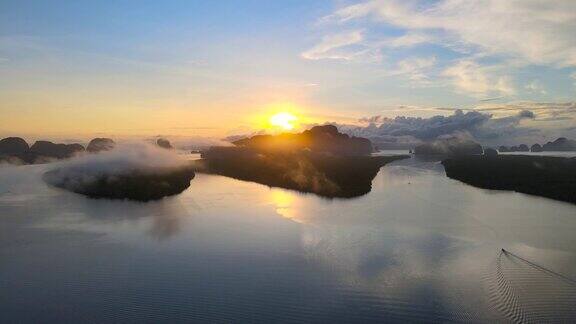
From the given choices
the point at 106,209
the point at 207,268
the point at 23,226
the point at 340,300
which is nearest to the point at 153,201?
the point at 106,209

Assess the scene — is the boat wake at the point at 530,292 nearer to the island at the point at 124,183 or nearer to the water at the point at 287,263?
the water at the point at 287,263

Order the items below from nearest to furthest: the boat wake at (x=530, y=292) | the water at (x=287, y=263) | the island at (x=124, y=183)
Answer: the boat wake at (x=530, y=292), the water at (x=287, y=263), the island at (x=124, y=183)

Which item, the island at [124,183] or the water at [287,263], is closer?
the water at [287,263]

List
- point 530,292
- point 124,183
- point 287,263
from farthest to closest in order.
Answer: point 124,183
point 287,263
point 530,292

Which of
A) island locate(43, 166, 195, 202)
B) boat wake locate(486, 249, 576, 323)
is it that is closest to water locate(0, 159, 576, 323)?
boat wake locate(486, 249, 576, 323)

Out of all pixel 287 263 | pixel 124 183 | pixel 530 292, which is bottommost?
pixel 530 292

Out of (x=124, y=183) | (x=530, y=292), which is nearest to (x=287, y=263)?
(x=530, y=292)

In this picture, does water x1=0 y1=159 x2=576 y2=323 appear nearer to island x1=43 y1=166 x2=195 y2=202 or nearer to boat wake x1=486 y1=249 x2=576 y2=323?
boat wake x1=486 y1=249 x2=576 y2=323

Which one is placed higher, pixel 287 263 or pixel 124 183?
pixel 124 183

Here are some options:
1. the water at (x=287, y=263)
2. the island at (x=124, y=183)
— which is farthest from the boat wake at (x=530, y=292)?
the island at (x=124, y=183)

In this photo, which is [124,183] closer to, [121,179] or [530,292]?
[121,179]
